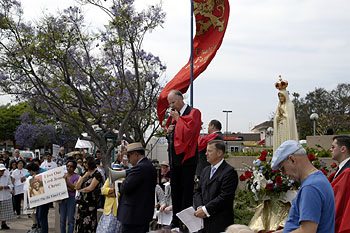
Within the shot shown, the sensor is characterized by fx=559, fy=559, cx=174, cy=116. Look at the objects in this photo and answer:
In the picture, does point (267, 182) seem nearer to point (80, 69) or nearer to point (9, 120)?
point (80, 69)

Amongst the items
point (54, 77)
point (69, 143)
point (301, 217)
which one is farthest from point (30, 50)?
point (69, 143)

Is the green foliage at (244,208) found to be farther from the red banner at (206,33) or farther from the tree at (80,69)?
the tree at (80,69)

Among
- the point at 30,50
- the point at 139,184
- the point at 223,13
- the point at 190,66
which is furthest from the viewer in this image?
the point at 30,50

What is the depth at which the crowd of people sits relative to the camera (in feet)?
12.3

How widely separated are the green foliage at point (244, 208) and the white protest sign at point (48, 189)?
3.48 m

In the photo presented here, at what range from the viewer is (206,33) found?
30.3 ft

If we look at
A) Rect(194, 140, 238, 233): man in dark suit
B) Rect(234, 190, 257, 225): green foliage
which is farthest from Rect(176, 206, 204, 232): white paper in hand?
Rect(234, 190, 257, 225): green foliage

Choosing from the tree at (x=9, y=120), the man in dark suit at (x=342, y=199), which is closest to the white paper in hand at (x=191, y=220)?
the man in dark suit at (x=342, y=199)

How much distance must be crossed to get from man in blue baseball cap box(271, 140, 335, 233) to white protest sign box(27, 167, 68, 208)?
26.3 feet

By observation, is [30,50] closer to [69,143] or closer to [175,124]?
[175,124]

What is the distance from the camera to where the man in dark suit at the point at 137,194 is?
7.27 meters

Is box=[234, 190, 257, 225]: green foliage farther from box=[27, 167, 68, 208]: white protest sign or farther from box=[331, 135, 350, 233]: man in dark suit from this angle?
box=[331, 135, 350, 233]: man in dark suit

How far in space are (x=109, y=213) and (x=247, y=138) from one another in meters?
85.3

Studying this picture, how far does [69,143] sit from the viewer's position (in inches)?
2421
